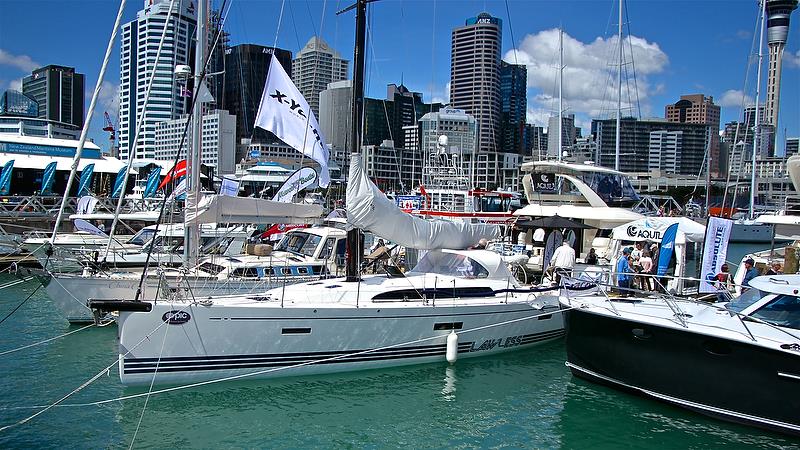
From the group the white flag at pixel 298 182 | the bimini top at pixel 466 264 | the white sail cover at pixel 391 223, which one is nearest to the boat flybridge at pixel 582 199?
the bimini top at pixel 466 264

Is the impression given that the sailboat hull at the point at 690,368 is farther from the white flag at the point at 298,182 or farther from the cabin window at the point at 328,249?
the white flag at the point at 298,182

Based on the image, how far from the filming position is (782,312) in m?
10.5

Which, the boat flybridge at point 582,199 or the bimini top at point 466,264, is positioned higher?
the boat flybridge at point 582,199

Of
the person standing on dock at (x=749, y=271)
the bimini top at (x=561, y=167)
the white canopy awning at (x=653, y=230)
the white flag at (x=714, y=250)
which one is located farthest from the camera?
the bimini top at (x=561, y=167)

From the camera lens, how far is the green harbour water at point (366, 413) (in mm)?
9727

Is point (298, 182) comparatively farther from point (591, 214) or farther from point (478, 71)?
point (478, 71)

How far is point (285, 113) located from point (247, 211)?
277cm

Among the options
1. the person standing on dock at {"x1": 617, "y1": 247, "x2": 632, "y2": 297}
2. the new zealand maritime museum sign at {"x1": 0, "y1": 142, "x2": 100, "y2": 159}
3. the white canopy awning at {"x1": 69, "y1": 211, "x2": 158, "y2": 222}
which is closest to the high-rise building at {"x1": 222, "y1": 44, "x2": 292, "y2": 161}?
the new zealand maritime museum sign at {"x1": 0, "y1": 142, "x2": 100, "y2": 159}

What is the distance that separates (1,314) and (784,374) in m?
19.3

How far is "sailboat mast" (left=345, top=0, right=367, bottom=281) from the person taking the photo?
13336mm

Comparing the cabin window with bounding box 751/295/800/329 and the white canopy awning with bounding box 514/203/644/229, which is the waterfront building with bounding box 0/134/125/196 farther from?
the cabin window with bounding box 751/295/800/329

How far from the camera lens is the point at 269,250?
57.0ft

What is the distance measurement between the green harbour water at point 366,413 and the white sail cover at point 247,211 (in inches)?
155

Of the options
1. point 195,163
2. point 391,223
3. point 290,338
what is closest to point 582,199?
point 391,223
